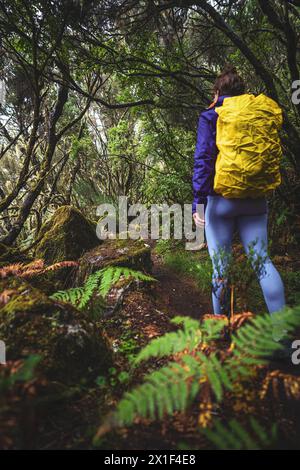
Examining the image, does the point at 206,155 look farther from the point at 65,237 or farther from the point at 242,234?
the point at 65,237

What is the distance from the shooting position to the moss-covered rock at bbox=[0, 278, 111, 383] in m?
1.55

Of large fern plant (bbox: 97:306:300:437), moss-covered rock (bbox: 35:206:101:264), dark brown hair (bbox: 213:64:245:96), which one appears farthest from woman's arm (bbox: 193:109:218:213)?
moss-covered rock (bbox: 35:206:101:264)

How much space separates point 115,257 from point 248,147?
2270mm

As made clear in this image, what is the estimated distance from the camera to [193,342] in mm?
1378

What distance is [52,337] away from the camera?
162 cm

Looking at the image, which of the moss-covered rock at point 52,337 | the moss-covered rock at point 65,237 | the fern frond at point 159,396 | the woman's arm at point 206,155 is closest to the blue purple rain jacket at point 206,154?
the woman's arm at point 206,155

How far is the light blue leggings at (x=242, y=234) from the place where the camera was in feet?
6.63

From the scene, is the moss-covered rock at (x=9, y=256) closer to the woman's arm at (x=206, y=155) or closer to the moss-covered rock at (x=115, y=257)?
the moss-covered rock at (x=115, y=257)

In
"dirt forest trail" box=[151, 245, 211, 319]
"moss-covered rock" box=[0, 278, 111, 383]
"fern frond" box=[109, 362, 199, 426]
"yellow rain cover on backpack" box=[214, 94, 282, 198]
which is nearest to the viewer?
"fern frond" box=[109, 362, 199, 426]

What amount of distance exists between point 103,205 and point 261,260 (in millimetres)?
5923

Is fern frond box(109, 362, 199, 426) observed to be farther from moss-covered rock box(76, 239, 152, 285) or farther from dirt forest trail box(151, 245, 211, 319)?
moss-covered rock box(76, 239, 152, 285)

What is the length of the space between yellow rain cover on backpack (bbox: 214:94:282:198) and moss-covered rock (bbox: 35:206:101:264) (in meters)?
2.72

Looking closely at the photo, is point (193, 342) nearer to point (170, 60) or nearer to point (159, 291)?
point (159, 291)

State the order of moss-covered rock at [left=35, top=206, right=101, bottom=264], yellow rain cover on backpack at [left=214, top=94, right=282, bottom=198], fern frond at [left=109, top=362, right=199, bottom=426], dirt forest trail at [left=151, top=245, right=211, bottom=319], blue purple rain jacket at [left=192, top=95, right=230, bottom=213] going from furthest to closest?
moss-covered rock at [left=35, top=206, right=101, bottom=264] → dirt forest trail at [left=151, top=245, right=211, bottom=319] → blue purple rain jacket at [left=192, top=95, right=230, bottom=213] → yellow rain cover on backpack at [left=214, top=94, right=282, bottom=198] → fern frond at [left=109, top=362, right=199, bottom=426]
